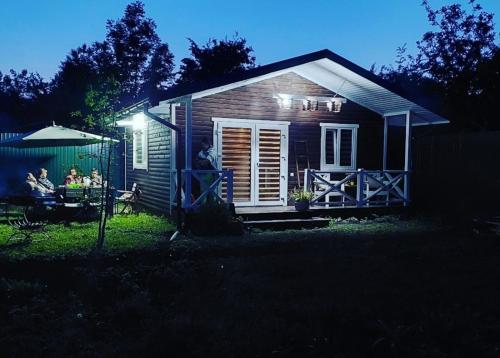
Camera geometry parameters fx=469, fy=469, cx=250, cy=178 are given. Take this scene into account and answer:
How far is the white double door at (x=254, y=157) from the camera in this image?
37.9 ft

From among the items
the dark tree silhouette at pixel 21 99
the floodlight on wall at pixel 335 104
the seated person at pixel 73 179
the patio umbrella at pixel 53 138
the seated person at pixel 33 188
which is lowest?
the seated person at pixel 33 188

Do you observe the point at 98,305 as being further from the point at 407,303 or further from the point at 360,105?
the point at 360,105

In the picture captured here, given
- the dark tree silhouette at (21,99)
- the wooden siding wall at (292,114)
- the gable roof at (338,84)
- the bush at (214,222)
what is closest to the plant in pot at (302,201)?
the wooden siding wall at (292,114)

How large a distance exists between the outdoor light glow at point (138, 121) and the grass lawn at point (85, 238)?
11.7ft

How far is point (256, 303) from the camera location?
488cm

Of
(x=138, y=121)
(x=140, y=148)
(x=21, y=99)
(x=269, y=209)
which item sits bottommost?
(x=269, y=209)

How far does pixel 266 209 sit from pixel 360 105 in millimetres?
4424

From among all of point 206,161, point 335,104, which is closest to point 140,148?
point 206,161

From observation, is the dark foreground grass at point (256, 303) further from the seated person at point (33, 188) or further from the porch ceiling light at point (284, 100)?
the seated person at point (33, 188)

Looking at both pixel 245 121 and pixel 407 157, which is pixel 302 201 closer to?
pixel 245 121

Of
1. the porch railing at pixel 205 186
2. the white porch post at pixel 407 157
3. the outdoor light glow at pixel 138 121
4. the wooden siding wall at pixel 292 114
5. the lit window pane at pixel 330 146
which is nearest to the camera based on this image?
the porch railing at pixel 205 186

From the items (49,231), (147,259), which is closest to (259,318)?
(147,259)

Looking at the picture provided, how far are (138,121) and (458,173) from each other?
31.5 feet

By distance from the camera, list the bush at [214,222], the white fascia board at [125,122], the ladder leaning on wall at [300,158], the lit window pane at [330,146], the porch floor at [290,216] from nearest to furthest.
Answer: the bush at [214,222] < the porch floor at [290,216] < the ladder leaning on wall at [300,158] < the lit window pane at [330,146] < the white fascia board at [125,122]
